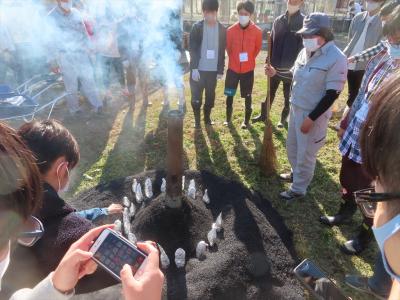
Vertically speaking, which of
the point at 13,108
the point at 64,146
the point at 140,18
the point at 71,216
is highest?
the point at 140,18

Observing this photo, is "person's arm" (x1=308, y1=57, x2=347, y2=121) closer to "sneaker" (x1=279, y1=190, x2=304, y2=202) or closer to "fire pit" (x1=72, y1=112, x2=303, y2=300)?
"sneaker" (x1=279, y1=190, x2=304, y2=202)

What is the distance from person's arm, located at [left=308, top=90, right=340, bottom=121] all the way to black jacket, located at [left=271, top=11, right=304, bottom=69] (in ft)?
8.08

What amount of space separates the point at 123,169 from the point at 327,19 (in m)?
3.86

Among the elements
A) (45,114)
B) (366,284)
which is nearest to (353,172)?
(366,284)

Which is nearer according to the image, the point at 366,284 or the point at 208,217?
the point at 366,284

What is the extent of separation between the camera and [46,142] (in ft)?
6.97

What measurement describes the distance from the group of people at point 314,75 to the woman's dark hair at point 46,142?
188 centimetres

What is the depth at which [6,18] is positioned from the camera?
7312 millimetres

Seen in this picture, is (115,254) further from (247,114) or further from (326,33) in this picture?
(247,114)

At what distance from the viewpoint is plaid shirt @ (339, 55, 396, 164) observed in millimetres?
2852

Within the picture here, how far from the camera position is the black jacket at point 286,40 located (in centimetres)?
555

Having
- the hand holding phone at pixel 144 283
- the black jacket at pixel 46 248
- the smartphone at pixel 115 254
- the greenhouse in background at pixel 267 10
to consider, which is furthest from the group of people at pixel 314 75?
the greenhouse in background at pixel 267 10

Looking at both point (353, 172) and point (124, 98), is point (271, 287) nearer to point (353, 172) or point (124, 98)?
point (353, 172)

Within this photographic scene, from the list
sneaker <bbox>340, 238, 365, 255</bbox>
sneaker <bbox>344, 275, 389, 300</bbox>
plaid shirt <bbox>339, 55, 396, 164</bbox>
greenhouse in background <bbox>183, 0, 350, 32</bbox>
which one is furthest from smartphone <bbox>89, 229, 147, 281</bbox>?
greenhouse in background <bbox>183, 0, 350, 32</bbox>
